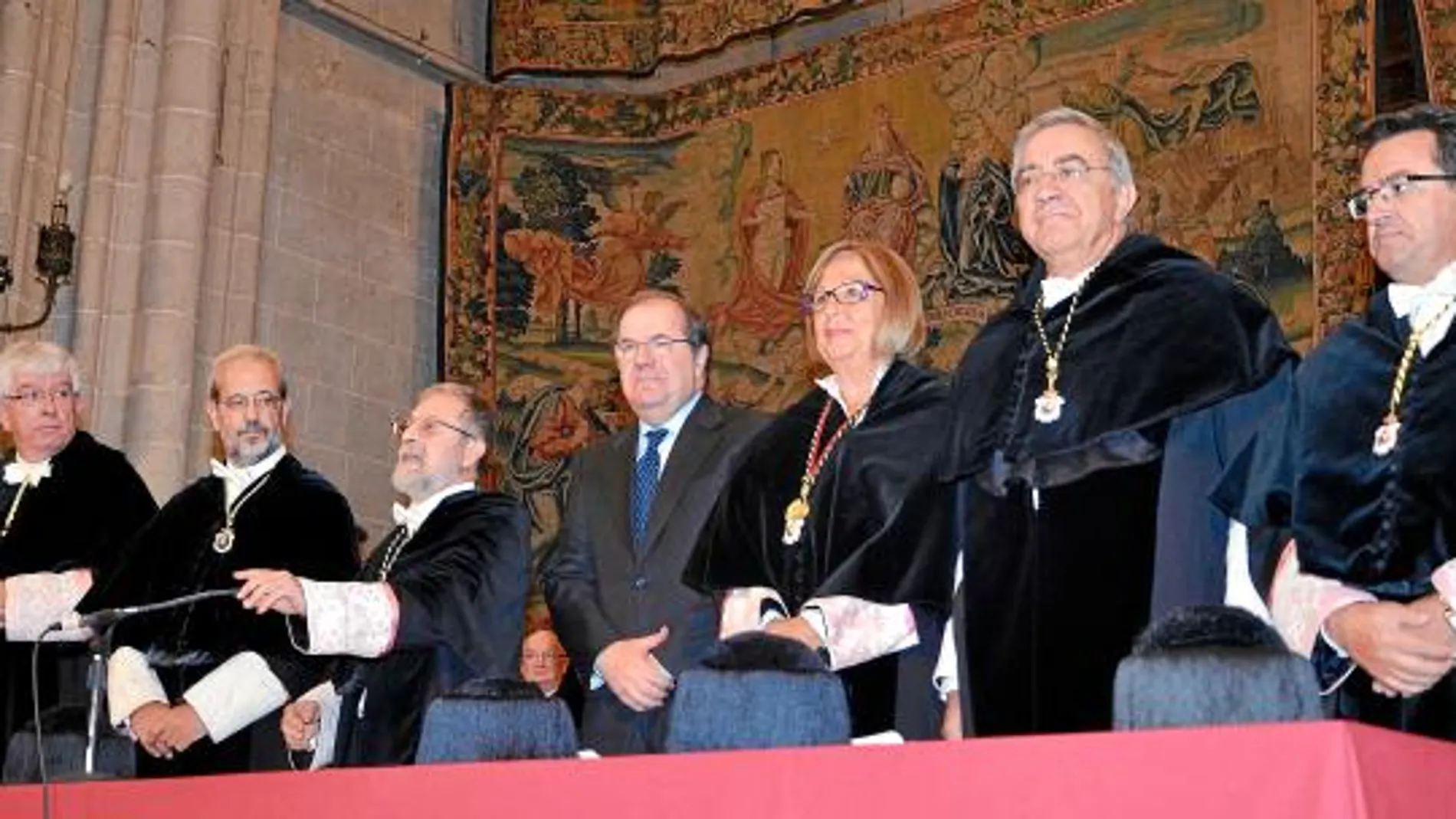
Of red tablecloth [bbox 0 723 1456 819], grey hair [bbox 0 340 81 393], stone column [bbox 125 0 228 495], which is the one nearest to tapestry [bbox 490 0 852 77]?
stone column [bbox 125 0 228 495]

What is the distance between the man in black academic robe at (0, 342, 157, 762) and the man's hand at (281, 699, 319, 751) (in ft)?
2.10

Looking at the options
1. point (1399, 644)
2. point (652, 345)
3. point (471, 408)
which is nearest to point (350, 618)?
point (471, 408)

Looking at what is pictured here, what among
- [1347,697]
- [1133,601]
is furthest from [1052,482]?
[1347,697]

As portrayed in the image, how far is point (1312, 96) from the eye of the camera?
9.80m

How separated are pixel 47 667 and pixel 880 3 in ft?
23.4

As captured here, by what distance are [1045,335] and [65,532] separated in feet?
10.0

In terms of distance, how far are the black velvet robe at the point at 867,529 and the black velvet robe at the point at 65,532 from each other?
206cm

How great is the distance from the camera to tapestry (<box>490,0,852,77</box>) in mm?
12445

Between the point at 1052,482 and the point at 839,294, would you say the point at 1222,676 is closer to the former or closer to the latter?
the point at 1052,482

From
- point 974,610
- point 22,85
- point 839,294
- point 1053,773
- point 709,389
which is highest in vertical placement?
point 22,85

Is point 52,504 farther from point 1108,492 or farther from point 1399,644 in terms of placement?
point 1399,644

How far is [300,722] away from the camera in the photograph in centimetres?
540

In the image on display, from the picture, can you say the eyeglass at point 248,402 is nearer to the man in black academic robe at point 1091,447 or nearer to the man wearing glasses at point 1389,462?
the man in black academic robe at point 1091,447

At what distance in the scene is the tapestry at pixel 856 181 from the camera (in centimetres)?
988
